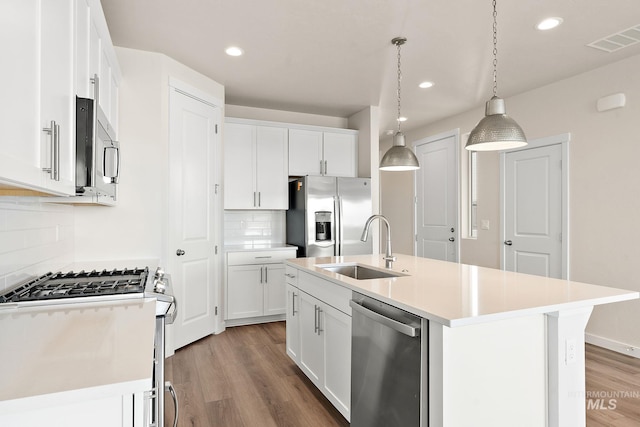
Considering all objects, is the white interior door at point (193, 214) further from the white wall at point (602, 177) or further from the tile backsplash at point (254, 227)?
the white wall at point (602, 177)

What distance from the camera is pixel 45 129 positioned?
1.09 m

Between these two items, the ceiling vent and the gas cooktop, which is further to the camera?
the ceiling vent

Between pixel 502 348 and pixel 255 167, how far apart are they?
3511 mm

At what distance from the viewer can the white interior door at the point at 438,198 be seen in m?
5.21

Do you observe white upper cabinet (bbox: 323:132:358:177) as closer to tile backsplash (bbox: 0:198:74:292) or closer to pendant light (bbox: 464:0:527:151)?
pendant light (bbox: 464:0:527:151)

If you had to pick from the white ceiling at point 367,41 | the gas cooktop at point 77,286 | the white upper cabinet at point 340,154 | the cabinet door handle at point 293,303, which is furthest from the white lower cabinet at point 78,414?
the white upper cabinet at point 340,154

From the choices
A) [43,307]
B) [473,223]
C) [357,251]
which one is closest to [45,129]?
[43,307]

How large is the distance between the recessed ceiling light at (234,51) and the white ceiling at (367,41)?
50 millimetres

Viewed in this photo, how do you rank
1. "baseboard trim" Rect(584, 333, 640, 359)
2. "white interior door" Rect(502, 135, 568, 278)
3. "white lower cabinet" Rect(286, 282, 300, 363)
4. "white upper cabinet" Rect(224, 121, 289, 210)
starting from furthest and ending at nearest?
"white upper cabinet" Rect(224, 121, 289, 210) → "white interior door" Rect(502, 135, 568, 278) → "baseboard trim" Rect(584, 333, 640, 359) → "white lower cabinet" Rect(286, 282, 300, 363)

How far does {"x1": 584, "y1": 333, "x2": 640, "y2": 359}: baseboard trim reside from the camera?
3.22 meters

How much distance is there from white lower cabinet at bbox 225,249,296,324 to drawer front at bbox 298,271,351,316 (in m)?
1.58

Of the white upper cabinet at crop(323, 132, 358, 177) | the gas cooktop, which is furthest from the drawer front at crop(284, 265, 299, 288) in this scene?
the white upper cabinet at crop(323, 132, 358, 177)

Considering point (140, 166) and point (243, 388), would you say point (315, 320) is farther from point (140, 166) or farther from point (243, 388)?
point (140, 166)

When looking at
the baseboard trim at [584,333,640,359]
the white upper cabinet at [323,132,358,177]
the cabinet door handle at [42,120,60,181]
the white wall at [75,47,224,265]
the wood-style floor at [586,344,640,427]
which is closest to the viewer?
the cabinet door handle at [42,120,60,181]
